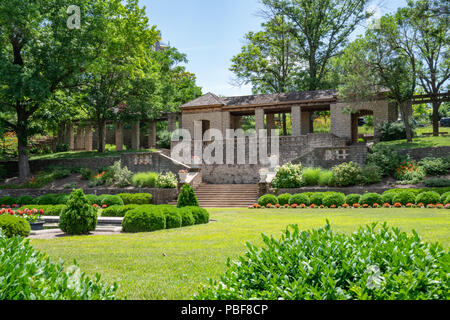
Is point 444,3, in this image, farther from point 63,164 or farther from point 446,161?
point 63,164

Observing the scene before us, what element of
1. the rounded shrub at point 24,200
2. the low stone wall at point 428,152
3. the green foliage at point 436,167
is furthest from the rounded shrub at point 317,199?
the rounded shrub at point 24,200

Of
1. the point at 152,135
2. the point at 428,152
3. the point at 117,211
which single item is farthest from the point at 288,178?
the point at 152,135

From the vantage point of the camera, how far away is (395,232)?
12.4ft

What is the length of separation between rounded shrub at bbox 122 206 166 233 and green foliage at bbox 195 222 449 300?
7.84m

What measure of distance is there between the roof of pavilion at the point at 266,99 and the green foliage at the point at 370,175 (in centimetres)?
1115

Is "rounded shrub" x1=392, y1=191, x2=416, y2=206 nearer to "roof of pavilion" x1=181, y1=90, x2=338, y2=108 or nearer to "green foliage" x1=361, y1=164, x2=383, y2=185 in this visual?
"green foliage" x1=361, y1=164, x2=383, y2=185

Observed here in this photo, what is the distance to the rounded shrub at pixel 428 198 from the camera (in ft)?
49.2

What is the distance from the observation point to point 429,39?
27234mm

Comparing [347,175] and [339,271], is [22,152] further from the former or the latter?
[339,271]

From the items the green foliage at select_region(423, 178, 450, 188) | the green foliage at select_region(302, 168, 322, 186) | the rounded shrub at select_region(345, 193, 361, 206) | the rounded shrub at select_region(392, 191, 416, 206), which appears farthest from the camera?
the green foliage at select_region(302, 168, 322, 186)

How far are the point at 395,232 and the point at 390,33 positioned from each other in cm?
2530

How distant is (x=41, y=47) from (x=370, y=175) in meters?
22.9

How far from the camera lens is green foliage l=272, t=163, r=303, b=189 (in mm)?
20297

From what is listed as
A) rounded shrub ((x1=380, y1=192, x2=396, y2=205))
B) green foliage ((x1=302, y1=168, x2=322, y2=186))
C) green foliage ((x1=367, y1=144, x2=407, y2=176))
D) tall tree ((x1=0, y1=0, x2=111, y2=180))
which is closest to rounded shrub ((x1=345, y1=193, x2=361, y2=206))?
rounded shrub ((x1=380, y1=192, x2=396, y2=205))
